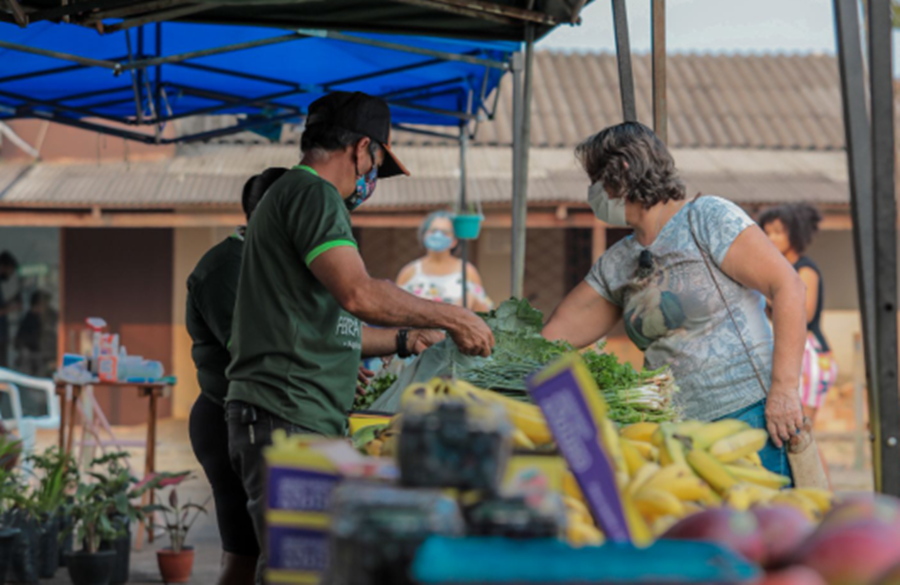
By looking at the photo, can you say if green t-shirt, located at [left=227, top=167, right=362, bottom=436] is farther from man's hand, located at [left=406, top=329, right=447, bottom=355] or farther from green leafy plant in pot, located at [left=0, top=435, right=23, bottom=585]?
green leafy plant in pot, located at [left=0, top=435, right=23, bottom=585]

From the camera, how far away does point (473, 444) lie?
54.2 inches

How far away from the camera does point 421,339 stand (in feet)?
11.5

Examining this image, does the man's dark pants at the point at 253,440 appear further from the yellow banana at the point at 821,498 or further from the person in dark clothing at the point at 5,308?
the person in dark clothing at the point at 5,308

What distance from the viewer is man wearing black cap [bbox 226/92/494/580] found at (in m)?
2.80

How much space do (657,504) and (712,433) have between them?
51 centimetres

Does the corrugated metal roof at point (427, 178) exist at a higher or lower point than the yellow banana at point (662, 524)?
higher

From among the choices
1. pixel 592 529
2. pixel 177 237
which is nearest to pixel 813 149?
pixel 177 237

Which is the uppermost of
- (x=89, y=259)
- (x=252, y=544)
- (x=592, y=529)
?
(x=89, y=259)

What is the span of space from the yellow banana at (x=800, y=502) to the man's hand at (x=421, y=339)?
1.65 meters

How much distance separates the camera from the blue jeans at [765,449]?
331 cm

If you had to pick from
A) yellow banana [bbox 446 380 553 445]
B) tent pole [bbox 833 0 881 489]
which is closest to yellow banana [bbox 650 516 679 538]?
yellow banana [bbox 446 380 553 445]

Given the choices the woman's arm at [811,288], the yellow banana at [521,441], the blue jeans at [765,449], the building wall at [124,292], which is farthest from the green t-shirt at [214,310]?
the building wall at [124,292]

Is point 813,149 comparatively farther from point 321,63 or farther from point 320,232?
point 320,232

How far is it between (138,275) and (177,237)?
706 millimetres
